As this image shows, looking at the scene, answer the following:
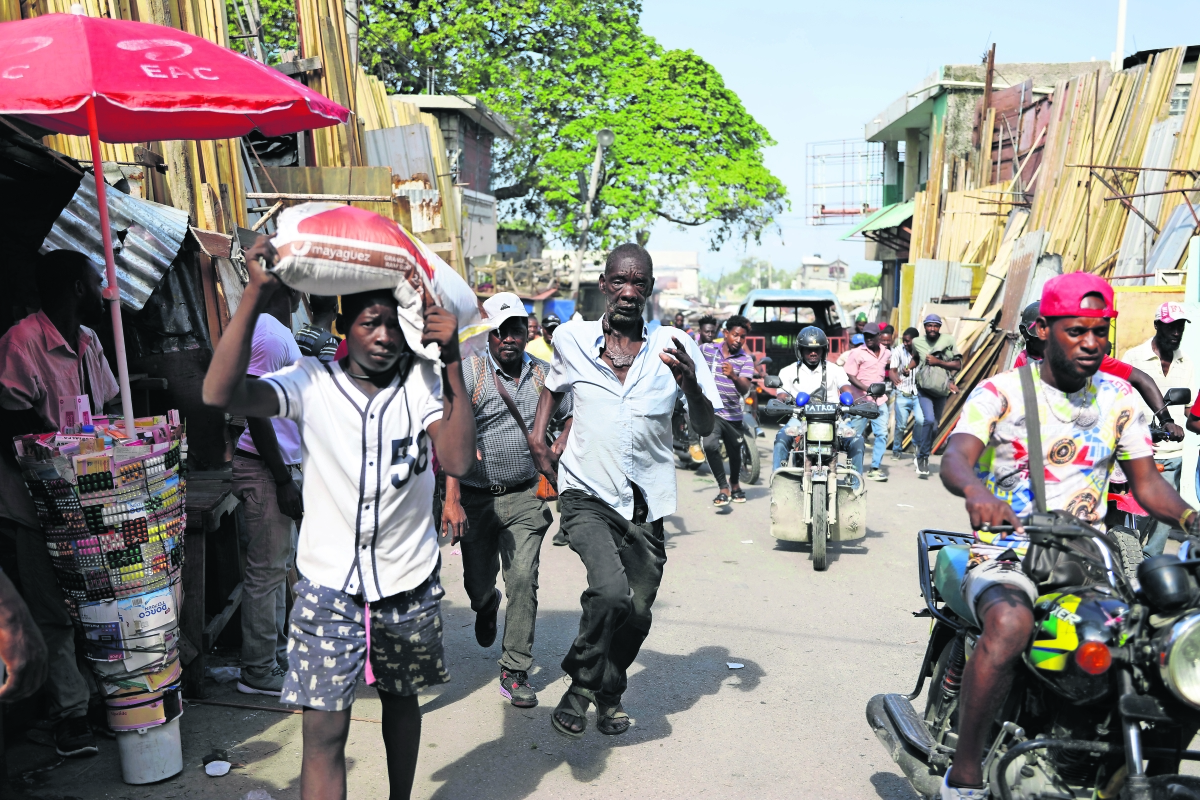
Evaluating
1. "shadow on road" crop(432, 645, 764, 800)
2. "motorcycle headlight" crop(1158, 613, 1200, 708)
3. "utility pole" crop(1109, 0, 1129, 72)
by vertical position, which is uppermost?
"utility pole" crop(1109, 0, 1129, 72)

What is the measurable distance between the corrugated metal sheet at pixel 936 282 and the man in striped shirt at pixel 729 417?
9732mm

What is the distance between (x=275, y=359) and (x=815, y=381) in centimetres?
584

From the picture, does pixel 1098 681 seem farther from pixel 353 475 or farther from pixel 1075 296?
pixel 353 475

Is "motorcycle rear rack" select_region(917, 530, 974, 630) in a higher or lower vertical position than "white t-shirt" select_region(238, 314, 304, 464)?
lower

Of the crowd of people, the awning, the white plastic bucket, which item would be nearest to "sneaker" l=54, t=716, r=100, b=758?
the crowd of people

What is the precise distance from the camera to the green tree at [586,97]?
31469mm

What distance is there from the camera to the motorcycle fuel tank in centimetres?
288

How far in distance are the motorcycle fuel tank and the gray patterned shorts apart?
72.7 inches

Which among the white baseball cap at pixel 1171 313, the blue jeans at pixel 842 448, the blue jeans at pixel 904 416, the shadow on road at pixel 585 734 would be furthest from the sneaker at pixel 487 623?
the blue jeans at pixel 904 416

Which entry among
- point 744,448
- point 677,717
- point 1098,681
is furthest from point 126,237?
point 744,448

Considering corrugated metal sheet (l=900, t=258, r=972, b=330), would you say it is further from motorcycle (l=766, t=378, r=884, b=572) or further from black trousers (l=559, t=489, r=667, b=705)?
black trousers (l=559, t=489, r=667, b=705)

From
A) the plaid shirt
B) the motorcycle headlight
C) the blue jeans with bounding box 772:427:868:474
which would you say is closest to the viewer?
the motorcycle headlight

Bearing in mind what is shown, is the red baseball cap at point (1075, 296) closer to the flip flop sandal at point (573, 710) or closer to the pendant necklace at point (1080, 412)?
the pendant necklace at point (1080, 412)

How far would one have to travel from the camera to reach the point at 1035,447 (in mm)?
3428
